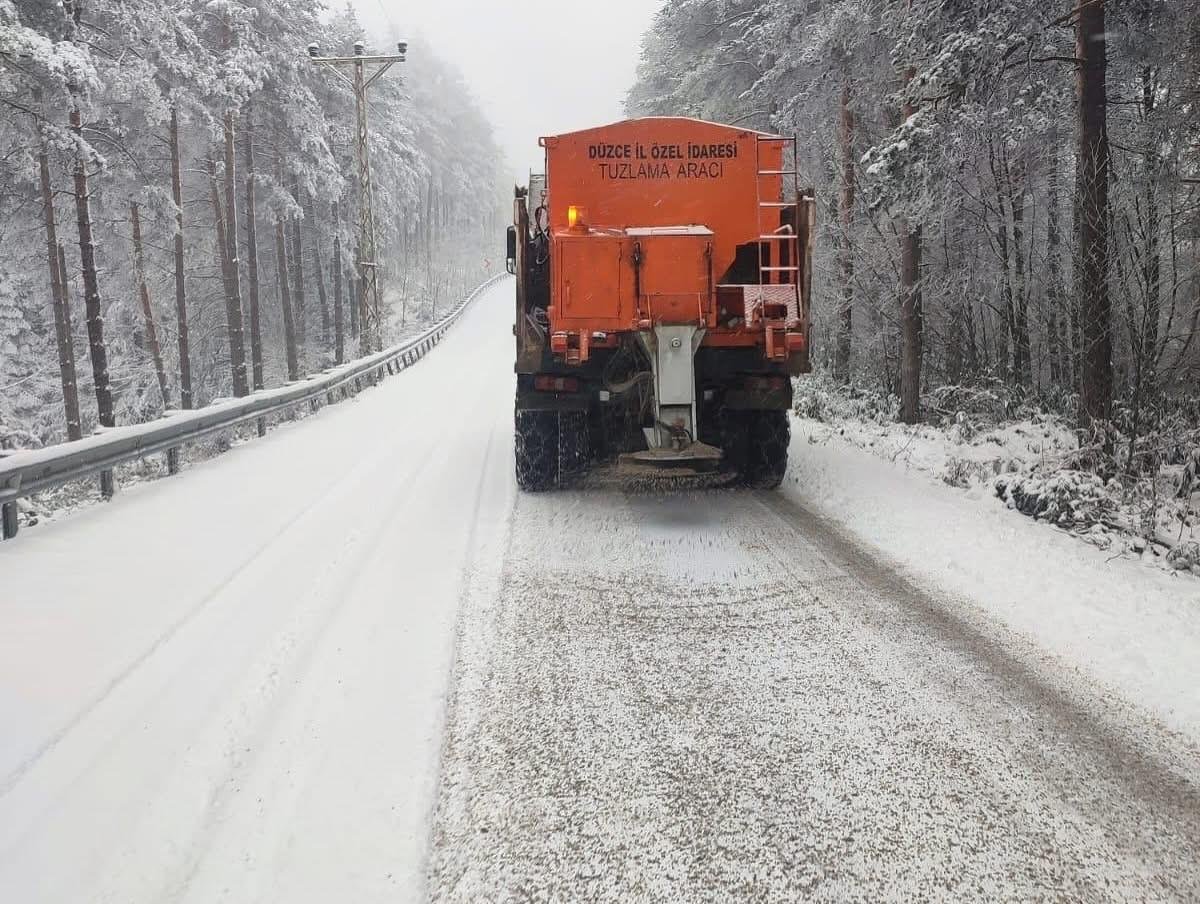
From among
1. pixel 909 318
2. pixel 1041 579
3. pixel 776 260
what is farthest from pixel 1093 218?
pixel 909 318

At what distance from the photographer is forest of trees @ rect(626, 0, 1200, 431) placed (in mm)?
7523

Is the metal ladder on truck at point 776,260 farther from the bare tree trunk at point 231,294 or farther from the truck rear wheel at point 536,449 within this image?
the bare tree trunk at point 231,294

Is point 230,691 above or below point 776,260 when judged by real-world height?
below

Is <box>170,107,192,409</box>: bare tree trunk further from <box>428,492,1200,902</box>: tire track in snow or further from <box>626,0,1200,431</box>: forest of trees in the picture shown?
<box>428,492,1200,902</box>: tire track in snow

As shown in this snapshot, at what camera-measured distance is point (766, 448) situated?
780 centimetres

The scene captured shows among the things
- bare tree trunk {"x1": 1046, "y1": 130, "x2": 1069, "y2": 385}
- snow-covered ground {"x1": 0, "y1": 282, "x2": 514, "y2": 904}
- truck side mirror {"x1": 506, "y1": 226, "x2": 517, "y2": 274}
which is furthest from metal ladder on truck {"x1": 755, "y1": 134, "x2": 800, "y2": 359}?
bare tree trunk {"x1": 1046, "y1": 130, "x2": 1069, "y2": 385}

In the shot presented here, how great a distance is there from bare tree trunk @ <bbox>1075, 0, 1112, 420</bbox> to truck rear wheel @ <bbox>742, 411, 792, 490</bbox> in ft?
9.08

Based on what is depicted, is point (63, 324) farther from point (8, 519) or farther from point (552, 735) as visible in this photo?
point (552, 735)

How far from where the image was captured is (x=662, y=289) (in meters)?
6.62

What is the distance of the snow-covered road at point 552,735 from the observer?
2.57 m

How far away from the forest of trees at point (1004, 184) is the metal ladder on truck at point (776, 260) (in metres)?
2.55

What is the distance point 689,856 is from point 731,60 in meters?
20.9

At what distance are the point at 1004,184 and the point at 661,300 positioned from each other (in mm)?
7515

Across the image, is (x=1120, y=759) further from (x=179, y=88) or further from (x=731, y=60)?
(x=179, y=88)
